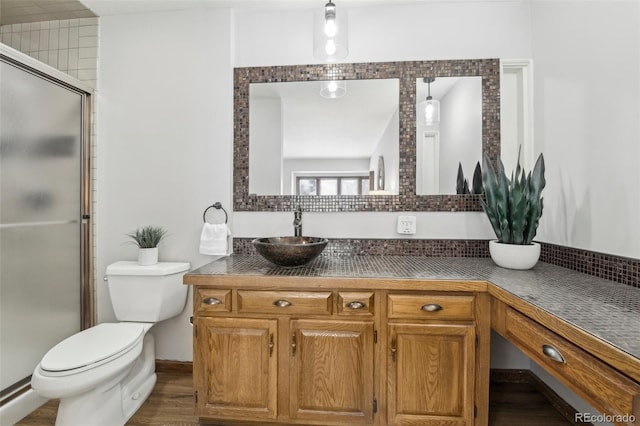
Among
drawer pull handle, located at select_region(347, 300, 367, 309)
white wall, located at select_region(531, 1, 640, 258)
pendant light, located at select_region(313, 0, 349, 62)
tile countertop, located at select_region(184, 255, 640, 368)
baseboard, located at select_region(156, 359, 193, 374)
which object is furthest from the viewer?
baseboard, located at select_region(156, 359, 193, 374)

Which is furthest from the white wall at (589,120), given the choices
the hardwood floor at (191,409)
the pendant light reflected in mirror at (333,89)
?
the pendant light reflected in mirror at (333,89)

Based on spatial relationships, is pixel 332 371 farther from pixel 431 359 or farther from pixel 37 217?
pixel 37 217

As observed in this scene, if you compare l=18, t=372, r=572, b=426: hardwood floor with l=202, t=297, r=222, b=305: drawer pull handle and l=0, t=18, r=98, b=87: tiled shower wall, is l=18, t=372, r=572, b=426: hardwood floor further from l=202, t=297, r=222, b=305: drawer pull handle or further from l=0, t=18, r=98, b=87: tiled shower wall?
l=0, t=18, r=98, b=87: tiled shower wall

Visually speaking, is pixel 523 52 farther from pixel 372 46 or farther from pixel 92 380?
pixel 92 380

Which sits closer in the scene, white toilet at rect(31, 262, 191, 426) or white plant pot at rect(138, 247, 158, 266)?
white toilet at rect(31, 262, 191, 426)

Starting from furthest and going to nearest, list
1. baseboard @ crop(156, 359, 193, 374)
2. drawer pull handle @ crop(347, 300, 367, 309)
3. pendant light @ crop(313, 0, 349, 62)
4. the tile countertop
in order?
baseboard @ crop(156, 359, 193, 374), pendant light @ crop(313, 0, 349, 62), drawer pull handle @ crop(347, 300, 367, 309), the tile countertop

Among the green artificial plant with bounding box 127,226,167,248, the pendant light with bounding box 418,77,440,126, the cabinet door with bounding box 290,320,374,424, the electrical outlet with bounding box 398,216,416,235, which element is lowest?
the cabinet door with bounding box 290,320,374,424

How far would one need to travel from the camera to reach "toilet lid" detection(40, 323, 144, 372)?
1.24m

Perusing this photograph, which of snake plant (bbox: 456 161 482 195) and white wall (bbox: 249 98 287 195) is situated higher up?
white wall (bbox: 249 98 287 195)

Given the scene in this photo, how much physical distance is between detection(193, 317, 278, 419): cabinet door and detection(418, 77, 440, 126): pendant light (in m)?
1.53

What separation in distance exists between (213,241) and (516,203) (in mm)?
1748

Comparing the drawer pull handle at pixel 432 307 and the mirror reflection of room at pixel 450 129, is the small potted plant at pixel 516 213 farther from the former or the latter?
the drawer pull handle at pixel 432 307

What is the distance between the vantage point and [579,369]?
0.79m

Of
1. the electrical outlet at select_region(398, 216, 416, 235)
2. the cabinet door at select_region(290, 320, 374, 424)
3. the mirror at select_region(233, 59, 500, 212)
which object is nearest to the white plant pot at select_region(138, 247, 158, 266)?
the mirror at select_region(233, 59, 500, 212)
